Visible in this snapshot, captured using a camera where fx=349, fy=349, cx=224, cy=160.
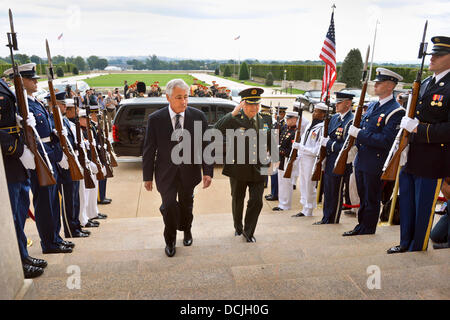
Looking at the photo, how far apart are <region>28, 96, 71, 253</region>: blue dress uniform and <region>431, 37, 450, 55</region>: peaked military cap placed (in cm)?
386

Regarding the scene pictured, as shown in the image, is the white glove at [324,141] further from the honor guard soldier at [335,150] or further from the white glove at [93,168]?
the white glove at [93,168]

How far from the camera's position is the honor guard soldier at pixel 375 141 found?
388cm

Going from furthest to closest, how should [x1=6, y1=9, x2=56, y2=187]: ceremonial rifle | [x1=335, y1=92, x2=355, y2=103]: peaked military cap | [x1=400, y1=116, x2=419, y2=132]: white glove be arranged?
[x1=335, y1=92, x2=355, y2=103]: peaked military cap < [x1=6, y1=9, x2=56, y2=187]: ceremonial rifle < [x1=400, y1=116, x2=419, y2=132]: white glove

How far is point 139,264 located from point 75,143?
2.48 m

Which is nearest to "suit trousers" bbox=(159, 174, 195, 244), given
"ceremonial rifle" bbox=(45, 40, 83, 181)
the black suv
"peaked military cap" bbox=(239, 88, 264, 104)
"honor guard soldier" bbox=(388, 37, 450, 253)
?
"peaked military cap" bbox=(239, 88, 264, 104)

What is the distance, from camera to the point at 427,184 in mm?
3209

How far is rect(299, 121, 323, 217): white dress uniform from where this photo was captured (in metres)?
5.47

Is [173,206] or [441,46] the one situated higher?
[441,46]

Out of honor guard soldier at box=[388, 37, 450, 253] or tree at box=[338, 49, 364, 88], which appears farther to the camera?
tree at box=[338, 49, 364, 88]

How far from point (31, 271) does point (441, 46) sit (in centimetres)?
387

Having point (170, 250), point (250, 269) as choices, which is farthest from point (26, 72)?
point (250, 269)

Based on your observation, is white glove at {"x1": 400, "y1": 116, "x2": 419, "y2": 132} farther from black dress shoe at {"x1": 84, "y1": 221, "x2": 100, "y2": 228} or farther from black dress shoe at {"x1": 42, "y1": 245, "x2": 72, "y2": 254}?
black dress shoe at {"x1": 84, "y1": 221, "x2": 100, "y2": 228}

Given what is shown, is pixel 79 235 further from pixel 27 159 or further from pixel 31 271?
pixel 31 271

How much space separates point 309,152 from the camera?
554cm
